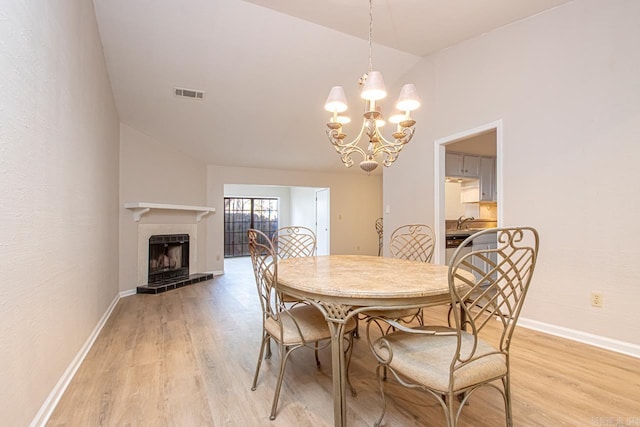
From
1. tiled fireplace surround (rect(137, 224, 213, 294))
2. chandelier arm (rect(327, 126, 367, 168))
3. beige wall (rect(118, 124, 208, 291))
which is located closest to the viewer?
chandelier arm (rect(327, 126, 367, 168))

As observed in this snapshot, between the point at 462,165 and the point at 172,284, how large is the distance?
4915 mm

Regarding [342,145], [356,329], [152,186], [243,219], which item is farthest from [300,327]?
[243,219]

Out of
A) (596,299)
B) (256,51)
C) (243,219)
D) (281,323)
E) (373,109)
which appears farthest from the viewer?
(243,219)

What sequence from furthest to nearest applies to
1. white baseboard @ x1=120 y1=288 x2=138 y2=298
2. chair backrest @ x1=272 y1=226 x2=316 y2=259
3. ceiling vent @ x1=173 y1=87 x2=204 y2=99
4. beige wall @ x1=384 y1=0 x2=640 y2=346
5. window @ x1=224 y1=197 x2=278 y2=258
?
1. window @ x1=224 y1=197 x2=278 y2=258
2. white baseboard @ x1=120 y1=288 x2=138 y2=298
3. ceiling vent @ x1=173 y1=87 x2=204 y2=99
4. chair backrest @ x1=272 y1=226 x2=316 y2=259
5. beige wall @ x1=384 y1=0 x2=640 y2=346

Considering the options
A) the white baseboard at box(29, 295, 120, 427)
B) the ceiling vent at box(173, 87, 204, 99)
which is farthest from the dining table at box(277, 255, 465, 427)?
the ceiling vent at box(173, 87, 204, 99)

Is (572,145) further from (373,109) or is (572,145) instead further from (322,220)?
(322,220)

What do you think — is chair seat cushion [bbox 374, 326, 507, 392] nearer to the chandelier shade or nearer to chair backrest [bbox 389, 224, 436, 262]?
chair backrest [bbox 389, 224, 436, 262]

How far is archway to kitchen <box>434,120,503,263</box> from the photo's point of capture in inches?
148

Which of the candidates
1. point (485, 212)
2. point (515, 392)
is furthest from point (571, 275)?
point (485, 212)

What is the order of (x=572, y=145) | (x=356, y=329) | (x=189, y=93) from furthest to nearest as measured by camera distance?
(x=189, y=93)
(x=572, y=145)
(x=356, y=329)

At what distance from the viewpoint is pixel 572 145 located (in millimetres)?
2613

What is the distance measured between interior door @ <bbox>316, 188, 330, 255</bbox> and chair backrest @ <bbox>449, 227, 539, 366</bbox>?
11.9ft

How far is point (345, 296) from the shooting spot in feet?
4.46

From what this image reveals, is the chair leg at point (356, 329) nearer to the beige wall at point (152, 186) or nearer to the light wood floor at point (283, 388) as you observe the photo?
the light wood floor at point (283, 388)
